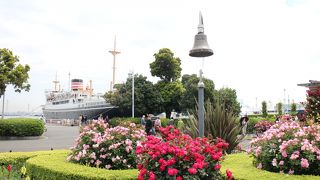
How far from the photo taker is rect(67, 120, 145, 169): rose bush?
309 inches

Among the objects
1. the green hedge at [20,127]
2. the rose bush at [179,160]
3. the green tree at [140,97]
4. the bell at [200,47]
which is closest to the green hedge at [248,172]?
the rose bush at [179,160]

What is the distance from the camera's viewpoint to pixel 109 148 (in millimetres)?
7848

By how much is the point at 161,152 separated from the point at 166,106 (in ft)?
138

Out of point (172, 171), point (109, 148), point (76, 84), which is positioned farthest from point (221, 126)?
point (76, 84)

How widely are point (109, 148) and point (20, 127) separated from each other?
1784 centimetres

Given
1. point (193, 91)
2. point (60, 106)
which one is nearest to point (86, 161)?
point (193, 91)

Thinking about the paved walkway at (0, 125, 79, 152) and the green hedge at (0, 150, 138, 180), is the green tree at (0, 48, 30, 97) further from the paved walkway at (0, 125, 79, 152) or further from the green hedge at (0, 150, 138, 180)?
the green hedge at (0, 150, 138, 180)

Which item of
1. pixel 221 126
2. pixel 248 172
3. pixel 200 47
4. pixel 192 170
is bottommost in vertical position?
pixel 248 172

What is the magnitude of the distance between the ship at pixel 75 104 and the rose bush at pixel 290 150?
5055 centimetres

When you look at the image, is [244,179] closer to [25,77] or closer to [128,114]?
[25,77]

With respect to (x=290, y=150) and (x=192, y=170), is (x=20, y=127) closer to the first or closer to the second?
(x=290, y=150)

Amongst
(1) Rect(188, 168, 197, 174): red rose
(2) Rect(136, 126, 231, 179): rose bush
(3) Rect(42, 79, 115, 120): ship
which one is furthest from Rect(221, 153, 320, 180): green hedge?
(3) Rect(42, 79, 115, 120): ship

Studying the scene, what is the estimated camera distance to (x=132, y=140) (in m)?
8.24

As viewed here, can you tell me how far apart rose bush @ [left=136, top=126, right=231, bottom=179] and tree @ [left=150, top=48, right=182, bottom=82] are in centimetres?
3966
